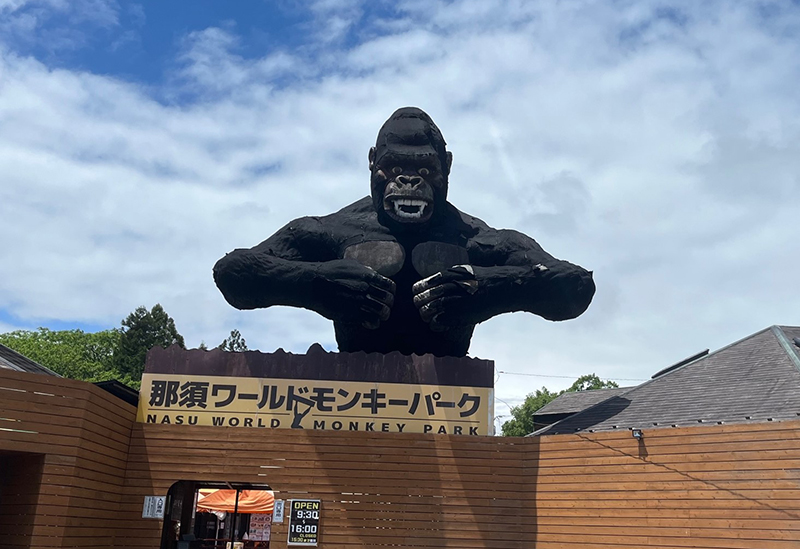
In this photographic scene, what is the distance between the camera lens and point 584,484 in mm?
8773

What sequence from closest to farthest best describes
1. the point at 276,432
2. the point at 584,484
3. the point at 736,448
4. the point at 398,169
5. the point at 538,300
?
1. the point at 736,448
2. the point at 584,484
3. the point at 276,432
4. the point at 538,300
5. the point at 398,169

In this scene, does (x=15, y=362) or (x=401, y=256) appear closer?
(x=15, y=362)

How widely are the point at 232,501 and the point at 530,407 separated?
88.1 ft

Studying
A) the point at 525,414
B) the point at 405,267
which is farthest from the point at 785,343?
the point at 525,414

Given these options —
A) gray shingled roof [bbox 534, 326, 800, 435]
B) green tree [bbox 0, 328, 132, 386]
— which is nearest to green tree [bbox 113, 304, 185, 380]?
green tree [bbox 0, 328, 132, 386]

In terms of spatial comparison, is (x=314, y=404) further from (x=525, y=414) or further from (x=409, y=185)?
(x=525, y=414)

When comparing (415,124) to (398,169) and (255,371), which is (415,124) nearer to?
(398,169)

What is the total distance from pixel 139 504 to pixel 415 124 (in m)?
7.13

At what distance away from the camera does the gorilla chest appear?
10727 millimetres

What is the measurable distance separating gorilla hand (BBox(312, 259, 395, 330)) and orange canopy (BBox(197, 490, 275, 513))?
991 centimetres

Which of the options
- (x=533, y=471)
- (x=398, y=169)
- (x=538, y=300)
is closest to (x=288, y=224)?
(x=398, y=169)

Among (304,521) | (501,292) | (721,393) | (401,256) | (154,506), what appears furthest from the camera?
(401,256)

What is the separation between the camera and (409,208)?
10828 mm

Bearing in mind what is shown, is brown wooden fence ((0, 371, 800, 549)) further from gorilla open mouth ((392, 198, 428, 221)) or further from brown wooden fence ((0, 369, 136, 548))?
gorilla open mouth ((392, 198, 428, 221))
